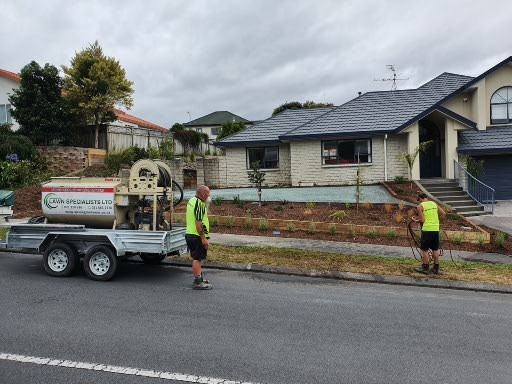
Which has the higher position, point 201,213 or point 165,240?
point 201,213

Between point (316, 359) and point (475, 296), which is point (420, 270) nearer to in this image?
point (475, 296)

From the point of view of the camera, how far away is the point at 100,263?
24.9 feet

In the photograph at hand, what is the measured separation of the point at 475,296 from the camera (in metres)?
7.56

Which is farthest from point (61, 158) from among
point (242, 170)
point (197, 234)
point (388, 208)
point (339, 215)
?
point (197, 234)

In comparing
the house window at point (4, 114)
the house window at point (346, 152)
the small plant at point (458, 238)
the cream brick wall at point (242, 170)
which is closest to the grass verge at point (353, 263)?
the small plant at point (458, 238)

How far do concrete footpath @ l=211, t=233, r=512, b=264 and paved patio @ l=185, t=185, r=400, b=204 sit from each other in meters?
4.47

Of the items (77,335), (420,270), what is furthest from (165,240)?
(420,270)

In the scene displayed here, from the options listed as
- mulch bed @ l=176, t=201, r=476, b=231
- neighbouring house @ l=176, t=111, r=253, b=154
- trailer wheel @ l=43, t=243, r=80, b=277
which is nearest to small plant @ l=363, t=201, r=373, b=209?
mulch bed @ l=176, t=201, r=476, b=231

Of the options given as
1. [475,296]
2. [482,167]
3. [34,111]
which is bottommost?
[475,296]

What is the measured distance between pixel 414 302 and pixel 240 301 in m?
2.75

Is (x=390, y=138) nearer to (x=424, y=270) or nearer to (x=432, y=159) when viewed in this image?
(x=432, y=159)

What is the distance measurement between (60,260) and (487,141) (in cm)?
1912

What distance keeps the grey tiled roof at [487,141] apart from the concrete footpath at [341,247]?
9.78 metres

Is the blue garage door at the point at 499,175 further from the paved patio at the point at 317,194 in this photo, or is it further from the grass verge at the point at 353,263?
the grass verge at the point at 353,263
